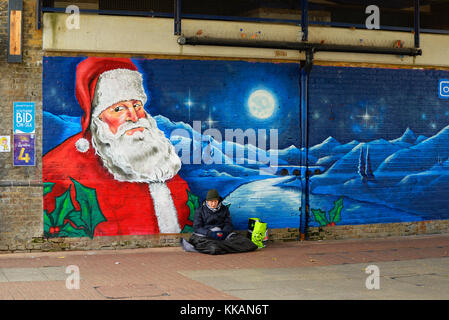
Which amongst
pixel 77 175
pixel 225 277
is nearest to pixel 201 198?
pixel 77 175

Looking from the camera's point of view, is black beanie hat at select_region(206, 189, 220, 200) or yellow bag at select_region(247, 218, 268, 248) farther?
yellow bag at select_region(247, 218, 268, 248)

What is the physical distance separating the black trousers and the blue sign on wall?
3.55 meters

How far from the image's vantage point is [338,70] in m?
13.6

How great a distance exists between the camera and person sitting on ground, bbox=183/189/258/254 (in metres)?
11.6

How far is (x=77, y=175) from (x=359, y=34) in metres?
6.37

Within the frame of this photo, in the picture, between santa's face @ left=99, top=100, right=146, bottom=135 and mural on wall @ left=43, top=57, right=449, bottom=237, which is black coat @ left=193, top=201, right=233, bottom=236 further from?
santa's face @ left=99, top=100, right=146, bottom=135

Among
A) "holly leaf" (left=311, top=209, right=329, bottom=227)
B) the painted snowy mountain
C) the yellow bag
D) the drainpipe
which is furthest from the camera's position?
the painted snowy mountain

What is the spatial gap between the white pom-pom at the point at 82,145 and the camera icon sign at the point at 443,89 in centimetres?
770

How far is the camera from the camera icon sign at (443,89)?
14.5 m

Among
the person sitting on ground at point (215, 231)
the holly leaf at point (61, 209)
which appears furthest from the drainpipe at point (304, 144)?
the holly leaf at point (61, 209)

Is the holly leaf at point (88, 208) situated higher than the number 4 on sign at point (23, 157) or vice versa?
the number 4 on sign at point (23, 157)

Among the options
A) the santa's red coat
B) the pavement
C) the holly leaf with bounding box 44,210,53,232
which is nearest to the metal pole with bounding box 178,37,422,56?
the santa's red coat

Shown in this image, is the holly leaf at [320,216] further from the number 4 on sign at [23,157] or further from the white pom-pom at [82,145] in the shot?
the number 4 on sign at [23,157]
